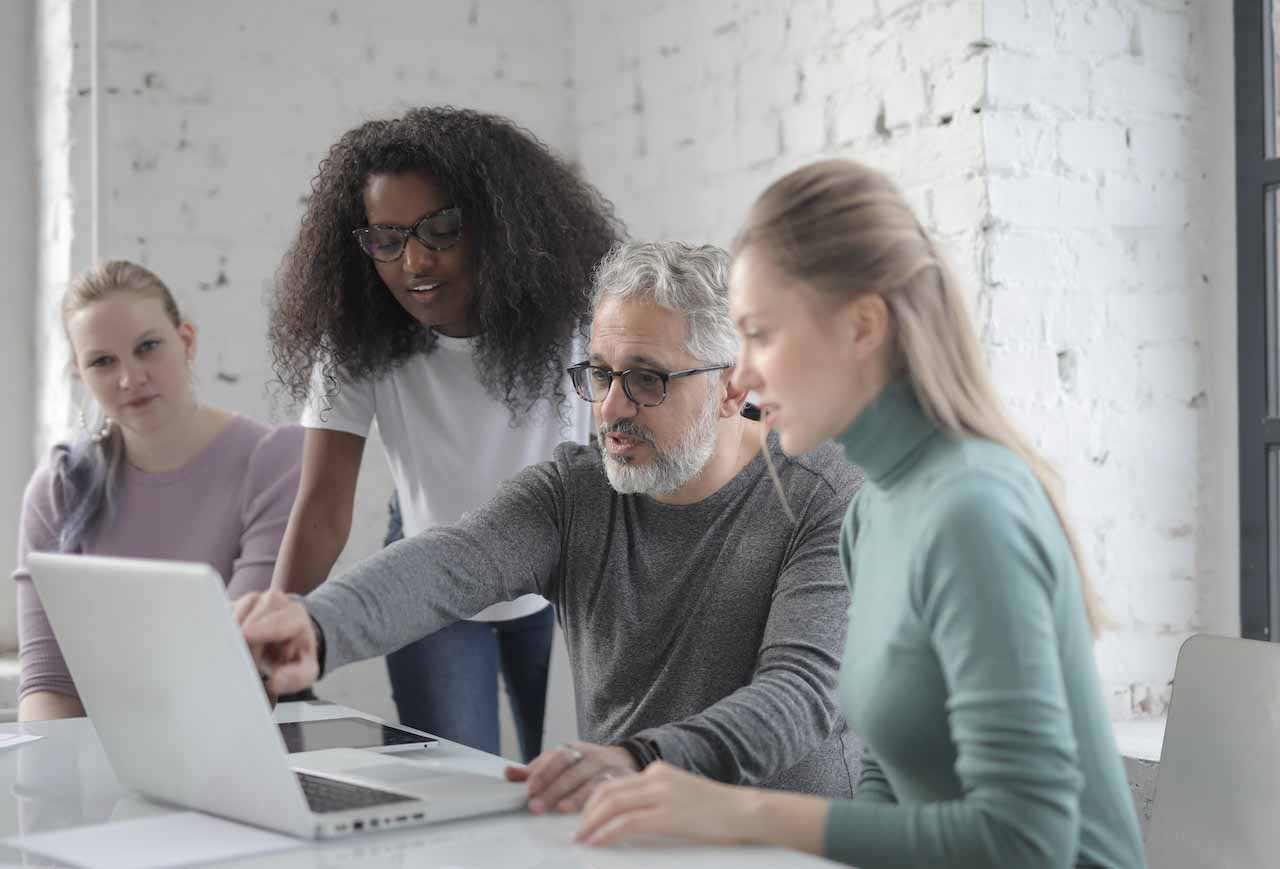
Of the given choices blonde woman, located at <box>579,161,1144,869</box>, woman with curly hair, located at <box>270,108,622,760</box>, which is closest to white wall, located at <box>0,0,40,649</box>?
→ woman with curly hair, located at <box>270,108,622,760</box>

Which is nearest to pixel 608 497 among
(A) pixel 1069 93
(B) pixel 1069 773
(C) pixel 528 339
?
(C) pixel 528 339

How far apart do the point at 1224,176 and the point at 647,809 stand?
170cm

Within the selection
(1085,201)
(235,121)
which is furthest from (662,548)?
(235,121)

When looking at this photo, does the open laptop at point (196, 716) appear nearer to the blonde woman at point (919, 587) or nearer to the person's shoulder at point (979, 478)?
the blonde woman at point (919, 587)

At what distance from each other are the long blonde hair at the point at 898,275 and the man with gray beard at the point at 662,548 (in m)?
0.39

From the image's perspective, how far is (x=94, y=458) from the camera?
2492 millimetres

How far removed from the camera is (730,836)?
1.06 m

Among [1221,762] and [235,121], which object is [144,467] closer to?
[235,121]

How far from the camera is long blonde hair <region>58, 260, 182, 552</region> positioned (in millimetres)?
2455

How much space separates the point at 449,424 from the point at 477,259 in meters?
0.27

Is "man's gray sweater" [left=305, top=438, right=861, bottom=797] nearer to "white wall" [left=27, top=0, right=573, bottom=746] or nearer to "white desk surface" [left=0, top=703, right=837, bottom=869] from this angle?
"white desk surface" [left=0, top=703, right=837, bottom=869]

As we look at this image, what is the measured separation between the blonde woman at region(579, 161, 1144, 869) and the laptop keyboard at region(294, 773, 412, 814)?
0.70 feet

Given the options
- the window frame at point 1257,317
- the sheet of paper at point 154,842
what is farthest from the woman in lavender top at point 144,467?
the window frame at point 1257,317

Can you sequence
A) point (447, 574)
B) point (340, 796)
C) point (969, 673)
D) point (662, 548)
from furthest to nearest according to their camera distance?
point (662, 548) → point (447, 574) → point (340, 796) → point (969, 673)
